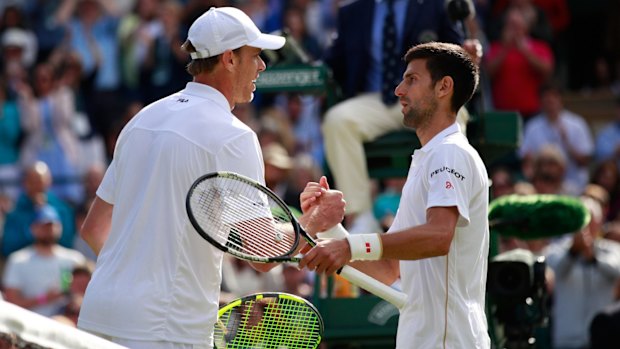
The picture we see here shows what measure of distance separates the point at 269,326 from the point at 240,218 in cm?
71

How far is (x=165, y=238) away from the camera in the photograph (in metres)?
5.20

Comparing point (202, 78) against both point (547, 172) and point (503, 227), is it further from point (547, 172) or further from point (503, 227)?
point (547, 172)

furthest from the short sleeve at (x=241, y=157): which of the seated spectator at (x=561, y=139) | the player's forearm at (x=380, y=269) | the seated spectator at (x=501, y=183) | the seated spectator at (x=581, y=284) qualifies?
the seated spectator at (x=561, y=139)

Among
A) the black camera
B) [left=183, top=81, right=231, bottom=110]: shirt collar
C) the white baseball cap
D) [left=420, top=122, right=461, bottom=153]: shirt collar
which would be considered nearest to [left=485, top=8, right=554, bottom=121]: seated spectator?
the black camera

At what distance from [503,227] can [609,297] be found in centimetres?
342

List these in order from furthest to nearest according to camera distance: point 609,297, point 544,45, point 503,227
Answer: point 544,45 → point 609,297 → point 503,227

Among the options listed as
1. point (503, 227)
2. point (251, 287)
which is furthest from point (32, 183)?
point (503, 227)

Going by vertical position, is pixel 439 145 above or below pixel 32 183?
above

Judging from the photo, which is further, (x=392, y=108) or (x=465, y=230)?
(x=392, y=108)

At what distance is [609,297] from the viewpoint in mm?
11055

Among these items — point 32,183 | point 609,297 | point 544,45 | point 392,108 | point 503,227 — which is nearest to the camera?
point 503,227

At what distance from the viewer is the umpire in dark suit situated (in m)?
8.49

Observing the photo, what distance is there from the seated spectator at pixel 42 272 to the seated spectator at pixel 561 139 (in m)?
4.86

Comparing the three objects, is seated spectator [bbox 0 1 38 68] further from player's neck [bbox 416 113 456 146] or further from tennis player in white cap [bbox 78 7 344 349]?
player's neck [bbox 416 113 456 146]
